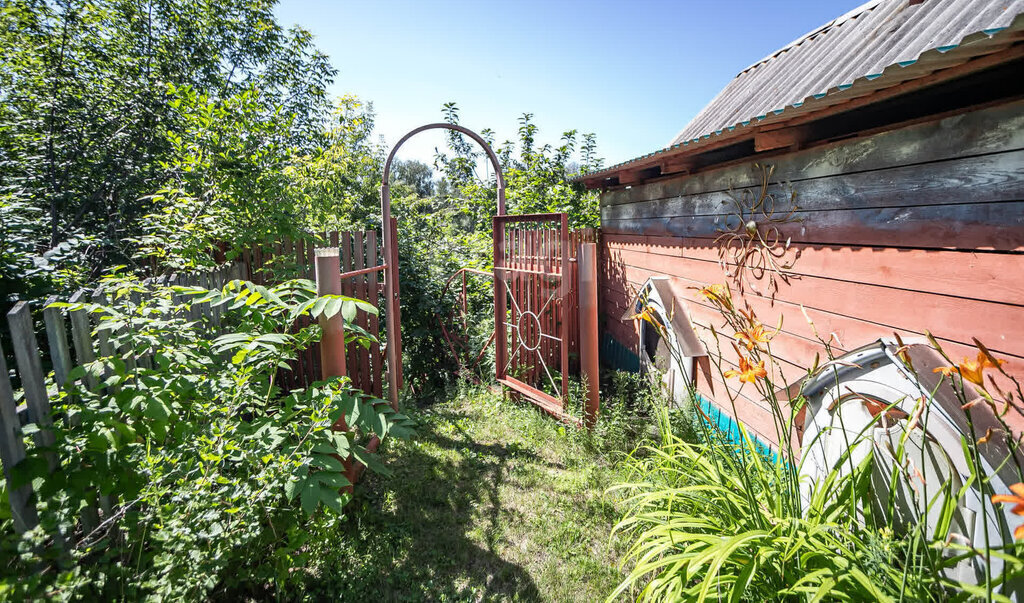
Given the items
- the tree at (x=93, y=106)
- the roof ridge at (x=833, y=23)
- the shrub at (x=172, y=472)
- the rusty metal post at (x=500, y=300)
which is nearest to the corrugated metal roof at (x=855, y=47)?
the roof ridge at (x=833, y=23)

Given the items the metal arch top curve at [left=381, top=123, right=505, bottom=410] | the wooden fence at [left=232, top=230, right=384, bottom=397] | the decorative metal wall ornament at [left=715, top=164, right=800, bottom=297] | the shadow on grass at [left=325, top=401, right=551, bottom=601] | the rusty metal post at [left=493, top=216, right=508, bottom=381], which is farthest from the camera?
the rusty metal post at [left=493, top=216, right=508, bottom=381]

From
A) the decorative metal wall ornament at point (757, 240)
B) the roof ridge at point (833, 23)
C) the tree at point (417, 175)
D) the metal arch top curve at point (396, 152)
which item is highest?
the tree at point (417, 175)

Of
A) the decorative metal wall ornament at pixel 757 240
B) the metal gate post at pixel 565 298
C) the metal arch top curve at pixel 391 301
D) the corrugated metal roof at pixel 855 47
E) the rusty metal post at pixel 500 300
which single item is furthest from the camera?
the rusty metal post at pixel 500 300

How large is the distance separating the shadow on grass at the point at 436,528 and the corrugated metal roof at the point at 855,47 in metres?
3.18

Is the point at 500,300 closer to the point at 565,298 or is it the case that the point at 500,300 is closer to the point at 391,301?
the point at 565,298

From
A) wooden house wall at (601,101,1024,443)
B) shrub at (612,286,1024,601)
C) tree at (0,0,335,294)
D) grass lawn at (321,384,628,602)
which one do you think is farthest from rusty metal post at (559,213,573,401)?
tree at (0,0,335,294)

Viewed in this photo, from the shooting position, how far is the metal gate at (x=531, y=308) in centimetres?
468

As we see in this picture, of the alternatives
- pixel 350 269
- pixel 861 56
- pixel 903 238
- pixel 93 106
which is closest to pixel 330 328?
pixel 350 269

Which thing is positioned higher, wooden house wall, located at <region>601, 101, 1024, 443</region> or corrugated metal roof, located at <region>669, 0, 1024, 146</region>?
corrugated metal roof, located at <region>669, 0, 1024, 146</region>

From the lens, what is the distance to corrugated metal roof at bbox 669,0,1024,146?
2.03 m

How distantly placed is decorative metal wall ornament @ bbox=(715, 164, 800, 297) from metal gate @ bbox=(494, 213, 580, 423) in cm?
156

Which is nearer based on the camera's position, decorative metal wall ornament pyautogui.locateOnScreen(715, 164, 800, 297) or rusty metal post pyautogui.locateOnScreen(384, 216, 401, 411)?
decorative metal wall ornament pyautogui.locateOnScreen(715, 164, 800, 297)

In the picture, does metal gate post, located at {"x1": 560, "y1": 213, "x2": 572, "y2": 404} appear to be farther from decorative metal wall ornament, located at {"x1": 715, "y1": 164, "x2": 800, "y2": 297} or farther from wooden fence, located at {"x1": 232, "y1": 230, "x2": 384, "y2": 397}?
wooden fence, located at {"x1": 232, "y1": 230, "x2": 384, "y2": 397}

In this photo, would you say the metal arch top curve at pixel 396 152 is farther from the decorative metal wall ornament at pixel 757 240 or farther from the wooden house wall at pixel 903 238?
the decorative metal wall ornament at pixel 757 240
